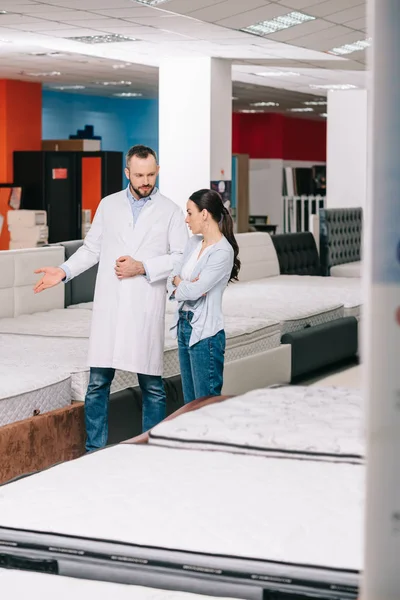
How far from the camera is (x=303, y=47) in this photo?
32.9 ft

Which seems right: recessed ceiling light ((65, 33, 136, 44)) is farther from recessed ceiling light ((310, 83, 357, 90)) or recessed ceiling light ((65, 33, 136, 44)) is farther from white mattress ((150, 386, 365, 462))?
white mattress ((150, 386, 365, 462))

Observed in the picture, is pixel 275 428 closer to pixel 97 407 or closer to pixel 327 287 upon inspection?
pixel 97 407

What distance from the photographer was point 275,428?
2.90m

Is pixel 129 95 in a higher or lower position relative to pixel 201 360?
higher

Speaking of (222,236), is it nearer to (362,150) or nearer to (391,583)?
(391,583)

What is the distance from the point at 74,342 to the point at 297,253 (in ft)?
16.7

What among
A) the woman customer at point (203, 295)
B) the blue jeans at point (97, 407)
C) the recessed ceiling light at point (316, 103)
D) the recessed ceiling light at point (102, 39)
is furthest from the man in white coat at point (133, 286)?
the recessed ceiling light at point (316, 103)

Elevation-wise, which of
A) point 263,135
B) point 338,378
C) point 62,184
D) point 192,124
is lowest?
→ point 338,378

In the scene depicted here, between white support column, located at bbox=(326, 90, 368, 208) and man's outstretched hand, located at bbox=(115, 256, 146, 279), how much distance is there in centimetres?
928

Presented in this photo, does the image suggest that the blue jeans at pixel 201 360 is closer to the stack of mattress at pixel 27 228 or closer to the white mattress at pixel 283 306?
the white mattress at pixel 283 306

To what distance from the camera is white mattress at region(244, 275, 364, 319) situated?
7.71 meters

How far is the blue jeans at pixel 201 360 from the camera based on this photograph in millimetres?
4371

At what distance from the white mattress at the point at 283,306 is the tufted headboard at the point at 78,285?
3.06ft

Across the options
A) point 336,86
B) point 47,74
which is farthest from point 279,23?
point 336,86
